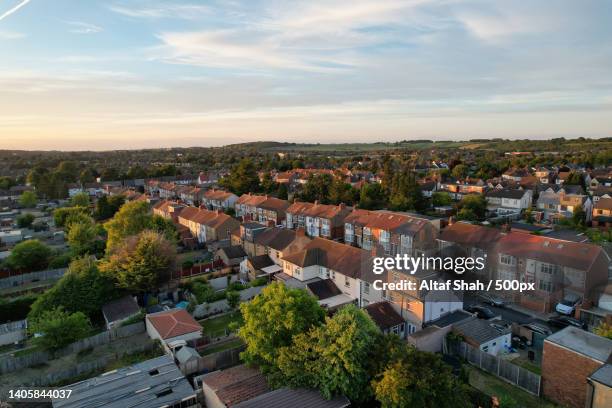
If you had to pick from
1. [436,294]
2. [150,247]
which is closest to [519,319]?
[436,294]

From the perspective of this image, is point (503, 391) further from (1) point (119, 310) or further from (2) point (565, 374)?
(1) point (119, 310)

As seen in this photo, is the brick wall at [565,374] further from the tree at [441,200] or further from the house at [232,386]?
the tree at [441,200]

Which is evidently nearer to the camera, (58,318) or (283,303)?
(283,303)

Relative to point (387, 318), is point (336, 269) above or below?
above

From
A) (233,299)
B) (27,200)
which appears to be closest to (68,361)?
(233,299)

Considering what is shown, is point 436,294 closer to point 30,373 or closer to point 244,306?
point 244,306

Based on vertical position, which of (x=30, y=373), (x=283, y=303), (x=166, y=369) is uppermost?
(x=283, y=303)
